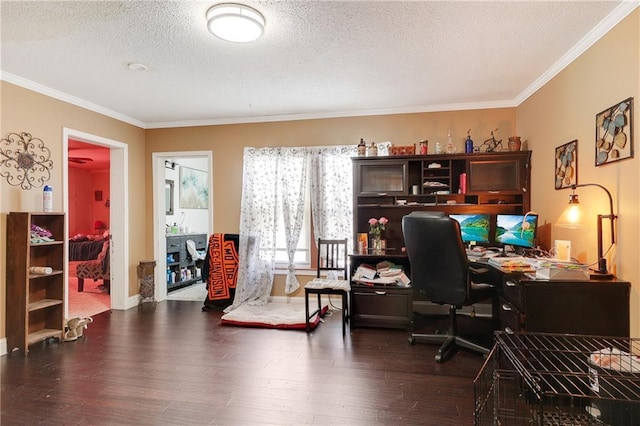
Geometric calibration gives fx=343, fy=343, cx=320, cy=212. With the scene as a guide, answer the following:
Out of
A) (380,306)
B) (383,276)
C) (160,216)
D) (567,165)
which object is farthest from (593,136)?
(160,216)

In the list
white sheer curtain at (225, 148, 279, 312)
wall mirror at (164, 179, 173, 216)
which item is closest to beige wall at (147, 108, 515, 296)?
white sheer curtain at (225, 148, 279, 312)

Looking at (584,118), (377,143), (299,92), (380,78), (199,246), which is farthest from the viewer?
(199,246)

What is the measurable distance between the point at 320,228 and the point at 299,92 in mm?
1686

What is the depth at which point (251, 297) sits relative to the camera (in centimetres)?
456

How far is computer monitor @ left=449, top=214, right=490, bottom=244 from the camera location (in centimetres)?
375

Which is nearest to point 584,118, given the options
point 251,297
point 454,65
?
point 454,65

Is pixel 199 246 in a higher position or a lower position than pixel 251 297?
higher

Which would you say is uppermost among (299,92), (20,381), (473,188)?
(299,92)

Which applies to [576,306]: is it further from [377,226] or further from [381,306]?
[377,226]

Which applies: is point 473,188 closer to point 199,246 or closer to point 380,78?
point 380,78

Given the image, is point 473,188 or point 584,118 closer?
point 584,118

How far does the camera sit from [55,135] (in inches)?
143

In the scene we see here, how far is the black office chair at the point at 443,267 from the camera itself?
8.92 ft

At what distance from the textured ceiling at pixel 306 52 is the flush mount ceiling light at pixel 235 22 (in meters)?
0.06
